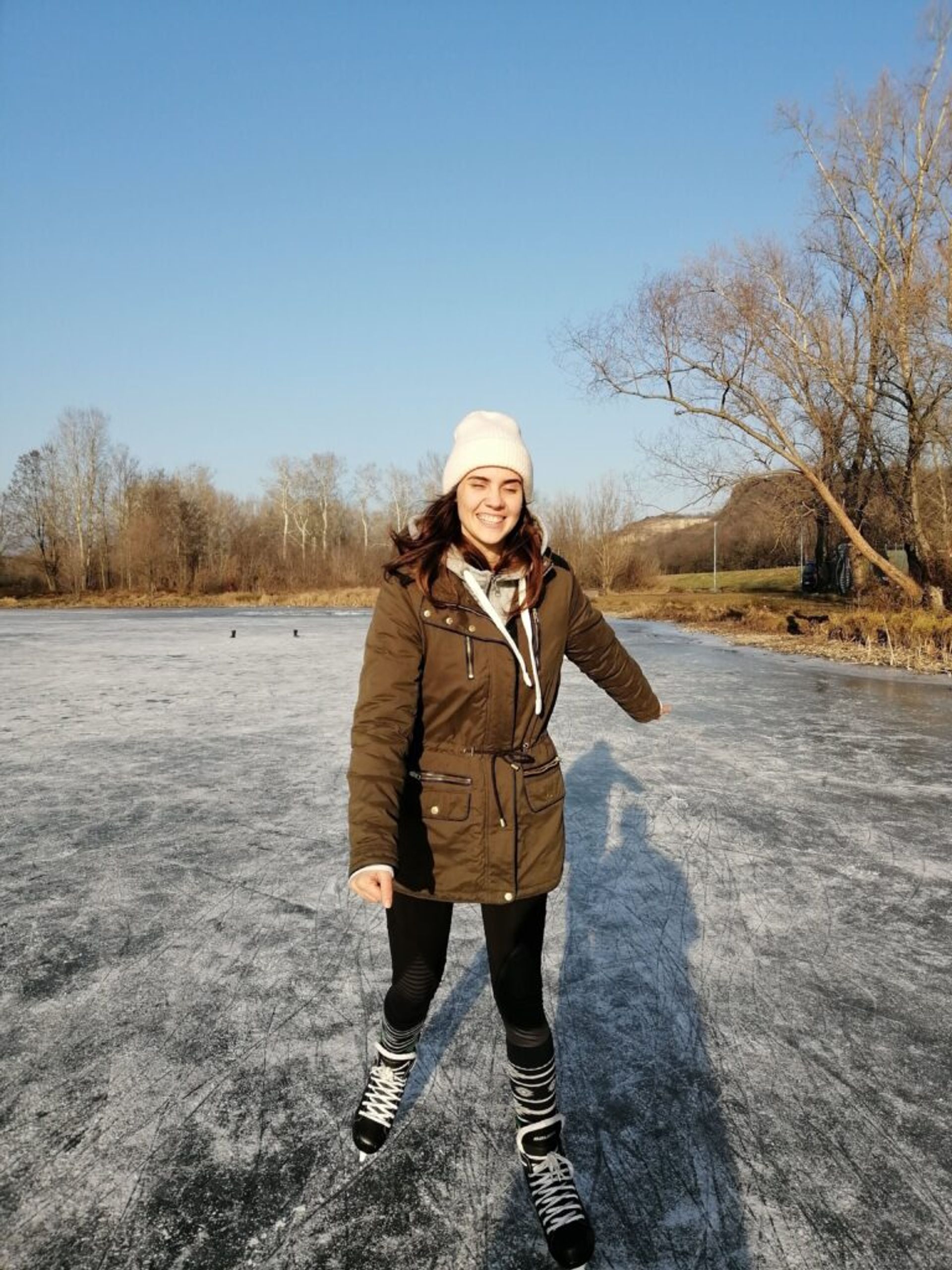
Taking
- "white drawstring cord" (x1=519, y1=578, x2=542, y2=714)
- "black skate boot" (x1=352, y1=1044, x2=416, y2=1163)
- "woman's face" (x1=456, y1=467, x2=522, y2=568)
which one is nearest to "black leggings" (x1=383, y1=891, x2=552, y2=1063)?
"black skate boot" (x1=352, y1=1044, x2=416, y2=1163)

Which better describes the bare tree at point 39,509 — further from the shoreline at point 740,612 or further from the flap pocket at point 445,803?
the flap pocket at point 445,803

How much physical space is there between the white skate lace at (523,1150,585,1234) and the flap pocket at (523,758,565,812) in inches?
31.3

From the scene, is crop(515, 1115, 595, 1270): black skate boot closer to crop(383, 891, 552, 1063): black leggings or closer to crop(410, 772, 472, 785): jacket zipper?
crop(383, 891, 552, 1063): black leggings

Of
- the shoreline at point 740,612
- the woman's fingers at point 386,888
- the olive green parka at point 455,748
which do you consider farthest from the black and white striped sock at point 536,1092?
the shoreline at point 740,612

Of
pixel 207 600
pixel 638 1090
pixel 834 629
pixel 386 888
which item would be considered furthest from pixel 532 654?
pixel 207 600

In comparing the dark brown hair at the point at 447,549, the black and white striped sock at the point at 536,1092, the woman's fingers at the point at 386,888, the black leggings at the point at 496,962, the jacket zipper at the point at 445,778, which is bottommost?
the black and white striped sock at the point at 536,1092

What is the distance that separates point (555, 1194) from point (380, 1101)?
49 cm

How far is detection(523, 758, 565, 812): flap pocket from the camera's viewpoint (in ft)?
6.57

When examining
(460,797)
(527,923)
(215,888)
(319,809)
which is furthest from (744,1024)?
(319,809)

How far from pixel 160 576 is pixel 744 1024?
55033 millimetres

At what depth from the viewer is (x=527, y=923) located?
200 cm

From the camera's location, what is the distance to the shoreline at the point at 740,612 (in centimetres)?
1412

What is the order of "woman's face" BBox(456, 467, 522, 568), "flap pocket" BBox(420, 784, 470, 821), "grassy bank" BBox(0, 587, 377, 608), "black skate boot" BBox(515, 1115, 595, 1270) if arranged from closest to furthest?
"black skate boot" BBox(515, 1115, 595, 1270) < "flap pocket" BBox(420, 784, 470, 821) < "woman's face" BBox(456, 467, 522, 568) < "grassy bank" BBox(0, 587, 377, 608)

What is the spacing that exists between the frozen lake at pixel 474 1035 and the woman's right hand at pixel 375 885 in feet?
2.41
